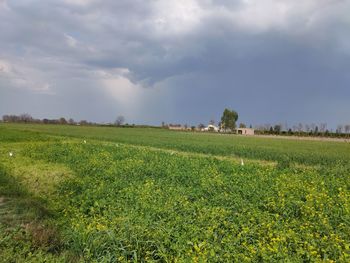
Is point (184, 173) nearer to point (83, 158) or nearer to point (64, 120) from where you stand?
point (83, 158)

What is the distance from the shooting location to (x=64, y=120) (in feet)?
392

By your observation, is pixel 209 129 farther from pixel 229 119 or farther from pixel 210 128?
pixel 229 119

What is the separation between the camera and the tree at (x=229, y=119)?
342ft

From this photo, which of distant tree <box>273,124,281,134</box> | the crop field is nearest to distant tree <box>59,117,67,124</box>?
distant tree <box>273,124,281,134</box>

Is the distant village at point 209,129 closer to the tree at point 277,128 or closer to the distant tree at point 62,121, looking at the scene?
the tree at point 277,128

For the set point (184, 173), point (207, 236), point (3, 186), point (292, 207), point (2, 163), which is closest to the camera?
point (207, 236)

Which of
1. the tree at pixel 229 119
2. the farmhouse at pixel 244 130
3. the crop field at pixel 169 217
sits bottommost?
the crop field at pixel 169 217

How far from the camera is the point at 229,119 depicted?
344 ft

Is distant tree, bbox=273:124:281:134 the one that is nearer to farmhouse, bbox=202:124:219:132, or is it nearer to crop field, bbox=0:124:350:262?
farmhouse, bbox=202:124:219:132

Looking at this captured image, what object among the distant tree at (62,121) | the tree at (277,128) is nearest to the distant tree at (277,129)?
the tree at (277,128)

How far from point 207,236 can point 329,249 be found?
2.07 meters

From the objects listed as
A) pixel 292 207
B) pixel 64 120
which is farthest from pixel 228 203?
pixel 64 120

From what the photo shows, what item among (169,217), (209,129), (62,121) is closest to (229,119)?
(209,129)

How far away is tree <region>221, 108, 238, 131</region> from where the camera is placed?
104375mm
